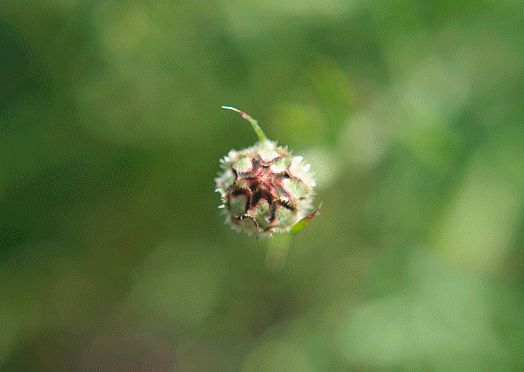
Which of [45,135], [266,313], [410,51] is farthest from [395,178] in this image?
[45,135]

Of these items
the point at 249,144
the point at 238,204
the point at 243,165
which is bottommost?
the point at 238,204

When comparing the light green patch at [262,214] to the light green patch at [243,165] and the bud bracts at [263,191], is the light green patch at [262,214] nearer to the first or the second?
the bud bracts at [263,191]

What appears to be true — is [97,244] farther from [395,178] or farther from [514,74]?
[514,74]

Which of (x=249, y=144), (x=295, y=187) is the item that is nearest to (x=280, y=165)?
(x=295, y=187)

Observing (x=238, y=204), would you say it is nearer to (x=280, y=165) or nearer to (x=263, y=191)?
(x=263, y=191)

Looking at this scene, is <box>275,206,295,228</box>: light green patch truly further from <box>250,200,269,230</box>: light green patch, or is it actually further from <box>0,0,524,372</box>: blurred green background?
<box>0,0,524,372</box>: blurred green background

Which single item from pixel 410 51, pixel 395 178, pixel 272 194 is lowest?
pixel 272 194
